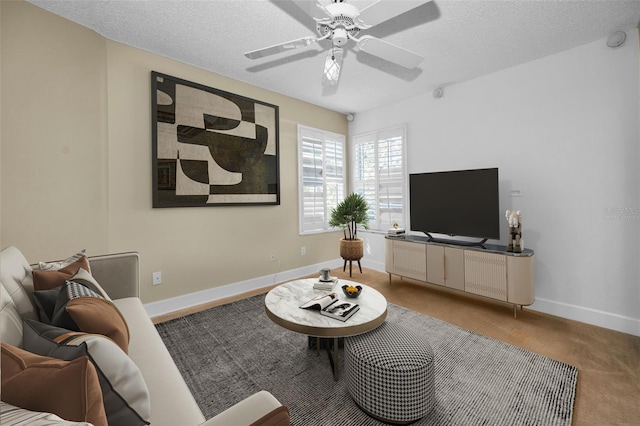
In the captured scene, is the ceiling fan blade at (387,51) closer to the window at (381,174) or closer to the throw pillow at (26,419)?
the window at (381,174)

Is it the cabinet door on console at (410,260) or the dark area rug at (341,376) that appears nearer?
the dark area rug at (341,376)

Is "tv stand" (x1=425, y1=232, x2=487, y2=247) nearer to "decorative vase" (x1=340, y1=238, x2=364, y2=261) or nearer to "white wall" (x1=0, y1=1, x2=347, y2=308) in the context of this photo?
"decorative vase" (x1=340, y1=238, x2=364, y2=261)

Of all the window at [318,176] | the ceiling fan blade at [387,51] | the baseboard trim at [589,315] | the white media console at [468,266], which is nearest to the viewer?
the ceiling fan blade at [387,51]

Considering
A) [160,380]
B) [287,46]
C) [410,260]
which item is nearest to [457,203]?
[410,260]

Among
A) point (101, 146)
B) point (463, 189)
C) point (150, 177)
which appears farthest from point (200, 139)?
point (463, 189)

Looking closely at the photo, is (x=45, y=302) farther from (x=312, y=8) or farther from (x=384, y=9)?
(x=384, y=9)

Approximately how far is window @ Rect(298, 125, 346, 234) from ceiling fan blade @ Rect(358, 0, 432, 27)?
99.8 inches

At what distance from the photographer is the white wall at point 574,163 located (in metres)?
2.45

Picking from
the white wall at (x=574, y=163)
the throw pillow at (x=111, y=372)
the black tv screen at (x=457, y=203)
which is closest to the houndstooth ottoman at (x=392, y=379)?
the throw pillow at (x=111, y=372)

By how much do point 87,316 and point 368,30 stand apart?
2.76 metres

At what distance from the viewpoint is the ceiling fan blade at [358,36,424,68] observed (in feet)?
6.17

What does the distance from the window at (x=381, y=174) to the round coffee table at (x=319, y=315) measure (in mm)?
2321

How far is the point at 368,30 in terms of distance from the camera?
2406 mm

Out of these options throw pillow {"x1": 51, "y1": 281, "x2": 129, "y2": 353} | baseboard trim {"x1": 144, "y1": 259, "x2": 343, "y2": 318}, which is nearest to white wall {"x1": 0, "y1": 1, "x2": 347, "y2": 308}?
baseboard trim {"x1": 144, "y1": 259, "x2": 343, "y2": 318}
